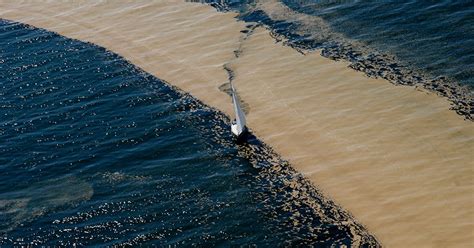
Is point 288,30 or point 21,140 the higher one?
point 288,30

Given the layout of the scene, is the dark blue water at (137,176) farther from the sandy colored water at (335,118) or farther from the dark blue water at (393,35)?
the dark blue water at (393,35)

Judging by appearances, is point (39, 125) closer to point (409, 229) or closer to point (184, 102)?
point (184, 102)

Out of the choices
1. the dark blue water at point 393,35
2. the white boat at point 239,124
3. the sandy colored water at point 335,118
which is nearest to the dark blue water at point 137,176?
the white boat at point 239,124

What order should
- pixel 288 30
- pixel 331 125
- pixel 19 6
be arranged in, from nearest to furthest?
pixel 331 125
pixel 288 30
pixel 19 6

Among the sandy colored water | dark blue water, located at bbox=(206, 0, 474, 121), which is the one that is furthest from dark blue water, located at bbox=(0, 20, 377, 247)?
dark blue water, located at bbox=(206, 0, 474, 121)

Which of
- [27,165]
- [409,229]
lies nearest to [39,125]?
[27,165]

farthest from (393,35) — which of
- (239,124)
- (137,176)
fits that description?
(137,176)

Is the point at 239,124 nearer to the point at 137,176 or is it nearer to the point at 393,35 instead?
the point at 137,176
